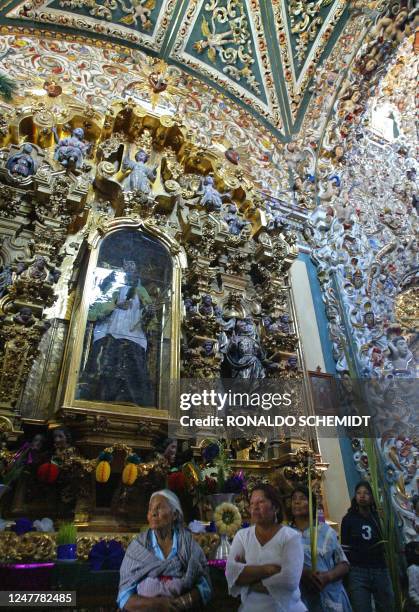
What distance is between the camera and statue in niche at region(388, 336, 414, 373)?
641cm

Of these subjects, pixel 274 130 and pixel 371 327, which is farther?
pixel 274 130

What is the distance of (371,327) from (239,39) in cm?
672

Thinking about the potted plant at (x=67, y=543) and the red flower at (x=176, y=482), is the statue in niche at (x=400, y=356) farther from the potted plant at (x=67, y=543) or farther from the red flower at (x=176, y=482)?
the potted plant at (x=67, y=543)

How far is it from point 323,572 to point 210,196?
468 centimetres

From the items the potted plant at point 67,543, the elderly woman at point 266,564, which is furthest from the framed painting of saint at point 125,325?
the elderly woman at point 266,564

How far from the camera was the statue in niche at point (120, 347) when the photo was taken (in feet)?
13.2

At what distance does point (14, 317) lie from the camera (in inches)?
153

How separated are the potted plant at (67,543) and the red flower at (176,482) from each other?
89 cm

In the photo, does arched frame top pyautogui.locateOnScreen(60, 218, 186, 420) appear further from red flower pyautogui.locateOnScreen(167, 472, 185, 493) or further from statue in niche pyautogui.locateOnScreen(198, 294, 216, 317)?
red flower pyautogui.locateOnScreen(167, 472, 185, 493)

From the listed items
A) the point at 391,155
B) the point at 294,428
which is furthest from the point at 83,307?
the point at 391,155

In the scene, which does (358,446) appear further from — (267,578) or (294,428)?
(267,578)

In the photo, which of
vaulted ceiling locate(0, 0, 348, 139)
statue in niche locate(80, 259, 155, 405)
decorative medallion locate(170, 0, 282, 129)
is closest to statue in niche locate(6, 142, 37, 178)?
statue in niche locate(80, 259, 155, 405)

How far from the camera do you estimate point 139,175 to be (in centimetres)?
558

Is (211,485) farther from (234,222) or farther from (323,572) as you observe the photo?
(234,222)
